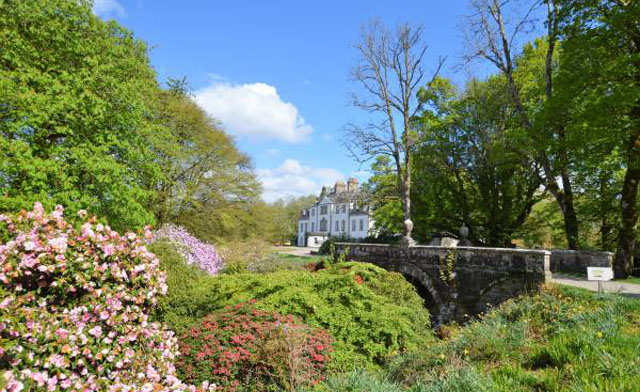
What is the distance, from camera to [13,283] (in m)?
3.59

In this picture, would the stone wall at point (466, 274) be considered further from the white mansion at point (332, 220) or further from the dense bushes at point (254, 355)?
the white mansion at point (332, 220)

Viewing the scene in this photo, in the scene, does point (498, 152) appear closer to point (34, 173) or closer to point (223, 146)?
point (223, 146)

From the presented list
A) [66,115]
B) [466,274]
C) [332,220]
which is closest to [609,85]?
[466,274]

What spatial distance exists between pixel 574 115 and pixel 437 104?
32.6 feet

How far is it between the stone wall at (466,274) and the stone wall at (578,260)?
14.7 ft

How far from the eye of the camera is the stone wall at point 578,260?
11.7 metres

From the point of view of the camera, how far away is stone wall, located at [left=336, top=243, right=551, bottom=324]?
30.1 feet

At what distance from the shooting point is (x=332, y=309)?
6539 mm

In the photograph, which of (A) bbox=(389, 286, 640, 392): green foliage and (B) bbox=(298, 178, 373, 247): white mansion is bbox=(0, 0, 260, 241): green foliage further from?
(B) bbox=(298, 178, 373, 247): white mansion

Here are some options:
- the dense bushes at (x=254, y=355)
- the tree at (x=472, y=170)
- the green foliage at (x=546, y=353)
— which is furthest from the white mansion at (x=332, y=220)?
the dense bushes at (x=254, y=355)

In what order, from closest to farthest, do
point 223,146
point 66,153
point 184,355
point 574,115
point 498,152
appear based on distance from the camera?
1. point 184,355
2. point 66,153
3. point 574,115
4. point 498,152
5. point 223,146

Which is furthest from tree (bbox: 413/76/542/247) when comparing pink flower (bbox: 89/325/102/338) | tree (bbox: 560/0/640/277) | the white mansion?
the white mansion

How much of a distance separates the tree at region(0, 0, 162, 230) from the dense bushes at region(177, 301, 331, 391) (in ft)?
18.6

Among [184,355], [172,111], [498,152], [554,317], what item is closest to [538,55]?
[498,152]
